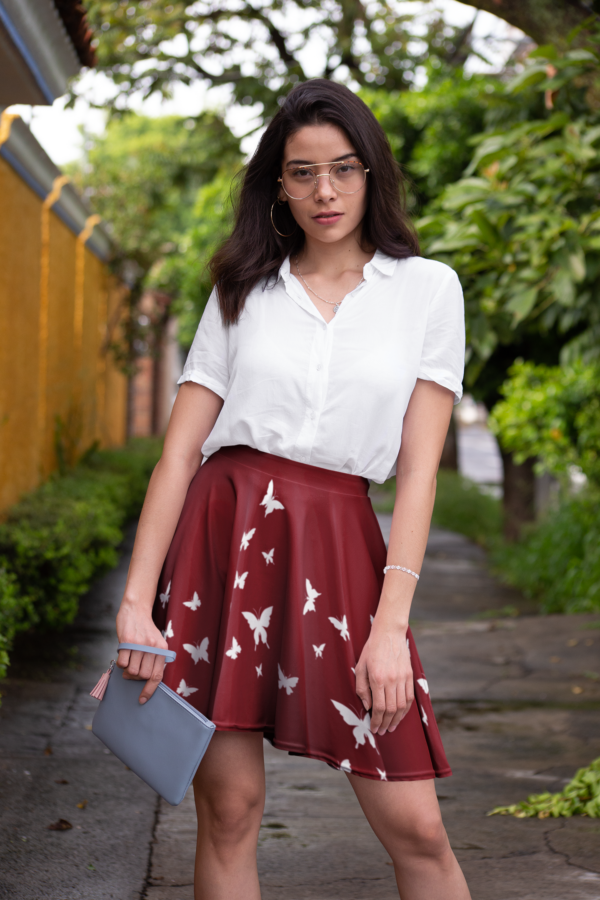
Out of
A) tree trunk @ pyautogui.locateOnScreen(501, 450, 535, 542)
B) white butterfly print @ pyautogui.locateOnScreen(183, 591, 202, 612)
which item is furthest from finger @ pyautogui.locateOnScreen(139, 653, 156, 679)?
tree trunk @ pyautogui.locateOnScreen(501, 450, 535, 542)

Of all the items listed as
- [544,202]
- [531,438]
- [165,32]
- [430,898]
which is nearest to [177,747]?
[430,898]

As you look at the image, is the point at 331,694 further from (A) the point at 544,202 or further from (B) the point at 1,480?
(B) the point at 1,480

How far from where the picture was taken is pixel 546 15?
4480 millimetres

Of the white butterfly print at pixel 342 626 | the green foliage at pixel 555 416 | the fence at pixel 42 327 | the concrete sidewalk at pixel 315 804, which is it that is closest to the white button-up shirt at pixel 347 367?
the white butterfly print at pixel 342 626

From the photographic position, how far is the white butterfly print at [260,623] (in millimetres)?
1820

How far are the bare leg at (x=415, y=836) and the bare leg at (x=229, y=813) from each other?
0.21m

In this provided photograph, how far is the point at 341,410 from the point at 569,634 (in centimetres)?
451

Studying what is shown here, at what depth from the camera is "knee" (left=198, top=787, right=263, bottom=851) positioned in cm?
180

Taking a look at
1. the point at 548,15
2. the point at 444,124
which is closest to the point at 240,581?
the point at 548,15

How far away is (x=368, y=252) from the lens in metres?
1.97

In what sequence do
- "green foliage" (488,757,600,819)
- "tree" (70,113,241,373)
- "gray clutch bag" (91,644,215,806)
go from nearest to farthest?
"gray clutch bag" (91,644,215,806)
"green foliage" (488,757,600,819)
"tree" (70,113,241,373)

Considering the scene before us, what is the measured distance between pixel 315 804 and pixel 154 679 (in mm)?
1756

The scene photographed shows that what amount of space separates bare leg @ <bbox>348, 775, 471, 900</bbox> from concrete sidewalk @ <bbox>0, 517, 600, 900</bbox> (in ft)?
2.89

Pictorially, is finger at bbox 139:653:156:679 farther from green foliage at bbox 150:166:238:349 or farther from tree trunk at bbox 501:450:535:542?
green foliage at bbox 150:166:238:349
